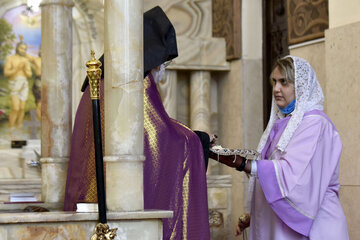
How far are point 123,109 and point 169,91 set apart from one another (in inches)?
175

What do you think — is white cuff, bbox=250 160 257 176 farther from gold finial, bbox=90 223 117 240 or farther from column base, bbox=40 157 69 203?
gold finial, bbox=90 223 117 240

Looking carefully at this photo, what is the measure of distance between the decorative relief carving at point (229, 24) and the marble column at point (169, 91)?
67 cm

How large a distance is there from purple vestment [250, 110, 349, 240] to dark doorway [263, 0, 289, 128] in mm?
3244

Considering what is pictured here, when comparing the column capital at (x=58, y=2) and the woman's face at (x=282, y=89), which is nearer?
the woman's face at (x=282, y=89)

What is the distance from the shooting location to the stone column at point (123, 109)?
3.79 m

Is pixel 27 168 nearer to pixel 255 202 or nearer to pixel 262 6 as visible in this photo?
pixel 262 6

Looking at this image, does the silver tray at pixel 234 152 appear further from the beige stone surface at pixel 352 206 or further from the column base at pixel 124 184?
the beige stone surface at pixel 352 206

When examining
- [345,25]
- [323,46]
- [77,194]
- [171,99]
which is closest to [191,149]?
[77,194]

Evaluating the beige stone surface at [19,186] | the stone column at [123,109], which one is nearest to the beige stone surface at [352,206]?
the stone column at [123,109]

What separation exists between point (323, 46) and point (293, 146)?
2.10m

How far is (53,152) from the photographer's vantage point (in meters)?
5.01

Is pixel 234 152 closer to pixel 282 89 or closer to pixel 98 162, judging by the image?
pixel 282 89

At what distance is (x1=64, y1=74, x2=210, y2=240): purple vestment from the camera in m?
4.19

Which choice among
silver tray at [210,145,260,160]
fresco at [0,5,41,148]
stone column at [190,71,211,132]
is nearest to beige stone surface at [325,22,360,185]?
silver tray at [210,145,260,160]
